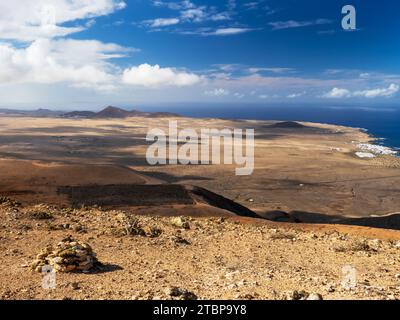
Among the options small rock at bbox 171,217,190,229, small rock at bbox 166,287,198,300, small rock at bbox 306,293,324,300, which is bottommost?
small rock at bbox 171,217,190,229

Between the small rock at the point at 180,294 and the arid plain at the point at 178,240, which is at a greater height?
the small rock at the point at 180,294

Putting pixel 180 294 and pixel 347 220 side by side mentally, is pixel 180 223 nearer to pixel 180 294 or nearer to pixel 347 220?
pixel 180 294

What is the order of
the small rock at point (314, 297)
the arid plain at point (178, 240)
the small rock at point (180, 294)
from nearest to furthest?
the small rock at point (314, 297) < the small rock at point (180, 294) < the arid plain at point (178, 240)

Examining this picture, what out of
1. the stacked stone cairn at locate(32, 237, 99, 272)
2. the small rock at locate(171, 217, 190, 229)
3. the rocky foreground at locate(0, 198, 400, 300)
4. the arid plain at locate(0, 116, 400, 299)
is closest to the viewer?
the rocky foreground at locate(0, 198, 400, 300)

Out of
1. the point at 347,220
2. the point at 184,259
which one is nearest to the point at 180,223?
the point at 184,259

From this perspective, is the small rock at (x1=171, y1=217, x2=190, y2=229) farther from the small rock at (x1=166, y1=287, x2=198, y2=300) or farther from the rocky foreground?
the small rock at (x1=166, y1=287, x2=198, y2=300)

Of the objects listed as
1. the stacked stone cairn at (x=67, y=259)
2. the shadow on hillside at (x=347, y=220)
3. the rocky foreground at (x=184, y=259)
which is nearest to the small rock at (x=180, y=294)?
the rocky foreground at (x=184, y=259)

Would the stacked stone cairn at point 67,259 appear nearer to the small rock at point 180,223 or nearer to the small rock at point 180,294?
the small rock at point 180,294

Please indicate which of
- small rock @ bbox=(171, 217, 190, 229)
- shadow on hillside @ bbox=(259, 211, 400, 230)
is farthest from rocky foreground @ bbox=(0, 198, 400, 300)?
shadow on hillside @ bbox=(259, 211, 400, 230)
